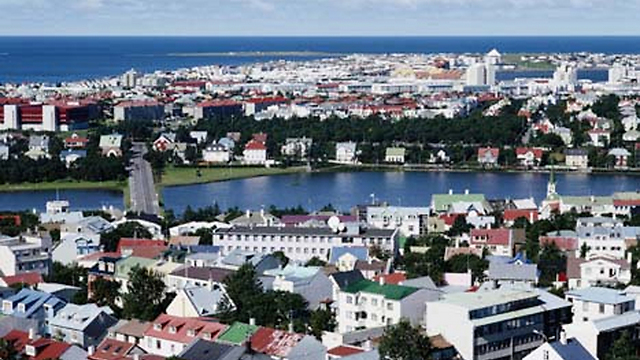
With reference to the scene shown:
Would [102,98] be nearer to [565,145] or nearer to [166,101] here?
[166,101]

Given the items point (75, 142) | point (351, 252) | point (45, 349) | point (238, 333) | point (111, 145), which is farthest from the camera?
point (75, 142)

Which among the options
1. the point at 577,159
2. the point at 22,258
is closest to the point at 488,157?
the point at 577,159

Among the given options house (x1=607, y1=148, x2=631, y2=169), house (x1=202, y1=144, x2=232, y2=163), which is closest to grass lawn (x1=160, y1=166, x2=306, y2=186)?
house (x1=202, y1=144, x2=232, y2=163)

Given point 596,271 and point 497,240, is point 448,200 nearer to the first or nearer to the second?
point 497,240

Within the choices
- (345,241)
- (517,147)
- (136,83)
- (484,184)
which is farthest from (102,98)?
(345,241)

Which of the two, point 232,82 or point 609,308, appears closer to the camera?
point 609,308

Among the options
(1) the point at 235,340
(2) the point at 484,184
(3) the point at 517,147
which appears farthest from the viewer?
(3) the point at 517,147

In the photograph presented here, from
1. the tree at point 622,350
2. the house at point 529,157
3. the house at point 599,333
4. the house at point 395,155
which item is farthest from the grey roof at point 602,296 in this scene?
the house at point 395,155
